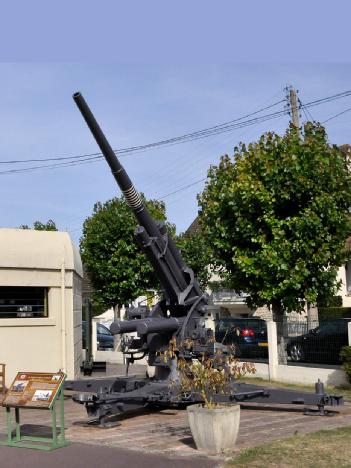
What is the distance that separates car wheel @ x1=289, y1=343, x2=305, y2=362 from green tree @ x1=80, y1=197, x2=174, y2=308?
35.9ft

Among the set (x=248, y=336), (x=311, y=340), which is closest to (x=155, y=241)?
(x=311, y=340)

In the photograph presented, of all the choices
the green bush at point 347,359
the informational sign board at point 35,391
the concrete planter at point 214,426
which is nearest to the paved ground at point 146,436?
the concrete planter at point 214,426

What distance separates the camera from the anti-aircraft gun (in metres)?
10.4

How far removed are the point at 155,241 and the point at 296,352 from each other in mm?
7011

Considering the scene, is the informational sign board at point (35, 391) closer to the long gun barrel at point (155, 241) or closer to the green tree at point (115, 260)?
the long gun barrel at point (155, 241)

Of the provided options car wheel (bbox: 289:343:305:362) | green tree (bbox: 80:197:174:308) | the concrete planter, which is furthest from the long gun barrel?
green tree (bbox: 80:197:174:308)

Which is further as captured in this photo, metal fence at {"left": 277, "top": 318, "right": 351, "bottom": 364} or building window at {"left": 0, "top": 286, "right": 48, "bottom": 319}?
metal fence at {"left": 277, "top": 318, "right": 351, "bottom": 364}

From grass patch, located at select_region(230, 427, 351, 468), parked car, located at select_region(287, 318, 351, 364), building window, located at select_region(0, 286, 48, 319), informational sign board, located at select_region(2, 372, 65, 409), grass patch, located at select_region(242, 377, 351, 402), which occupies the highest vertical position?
building window, located at select_region(0, 286, 48, 319)

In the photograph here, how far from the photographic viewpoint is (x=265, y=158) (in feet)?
54.4

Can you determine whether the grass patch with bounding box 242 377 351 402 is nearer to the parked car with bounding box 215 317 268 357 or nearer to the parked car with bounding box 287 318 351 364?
the parked car with bounding box 287 318 351 364

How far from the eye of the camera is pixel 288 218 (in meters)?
16.1

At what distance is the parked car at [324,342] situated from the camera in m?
15.3

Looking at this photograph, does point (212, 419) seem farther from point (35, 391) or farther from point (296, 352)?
point (296, 352)

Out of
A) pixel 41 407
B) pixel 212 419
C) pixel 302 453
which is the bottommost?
pixel 302 453
